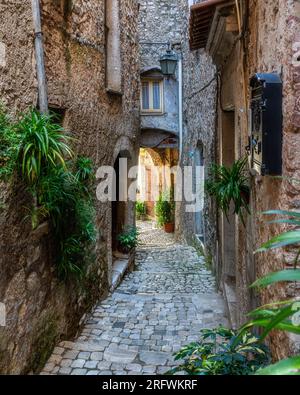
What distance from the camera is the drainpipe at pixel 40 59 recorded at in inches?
143

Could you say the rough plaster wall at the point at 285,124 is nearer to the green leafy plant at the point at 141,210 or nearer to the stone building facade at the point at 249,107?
the stone building facade at the point at 249,107

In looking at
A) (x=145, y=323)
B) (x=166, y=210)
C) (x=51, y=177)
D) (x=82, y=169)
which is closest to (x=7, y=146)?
(x=51, y=177)

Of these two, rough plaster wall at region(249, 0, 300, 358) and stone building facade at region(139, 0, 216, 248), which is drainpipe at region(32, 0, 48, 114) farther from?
stone building facade at region(139, 0, 216, 248)

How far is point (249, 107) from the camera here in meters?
3.31

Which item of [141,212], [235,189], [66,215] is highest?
[235,189]

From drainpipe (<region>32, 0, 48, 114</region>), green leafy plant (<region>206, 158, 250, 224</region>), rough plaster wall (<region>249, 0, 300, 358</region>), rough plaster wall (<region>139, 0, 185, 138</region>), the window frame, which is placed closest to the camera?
rough plaster wall (<region>249, 0, 300, 358</region>)

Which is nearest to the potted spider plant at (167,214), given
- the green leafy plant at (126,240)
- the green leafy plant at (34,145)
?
the green leafy plant at (126,240)

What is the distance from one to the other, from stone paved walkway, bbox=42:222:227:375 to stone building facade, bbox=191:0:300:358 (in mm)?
536

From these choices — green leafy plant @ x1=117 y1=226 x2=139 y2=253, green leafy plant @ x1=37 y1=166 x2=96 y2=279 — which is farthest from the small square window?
green leafy plant @ x1=37 y1=166 x2=96 y2=279

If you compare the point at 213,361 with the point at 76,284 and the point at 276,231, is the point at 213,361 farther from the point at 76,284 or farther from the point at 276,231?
the point at 76,284

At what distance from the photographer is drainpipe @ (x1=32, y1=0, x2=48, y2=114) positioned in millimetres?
3639

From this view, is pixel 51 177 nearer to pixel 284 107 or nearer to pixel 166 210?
pixel 284 107

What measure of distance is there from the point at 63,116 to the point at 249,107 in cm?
216

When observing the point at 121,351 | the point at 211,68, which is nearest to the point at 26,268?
the point at 121,351
